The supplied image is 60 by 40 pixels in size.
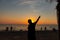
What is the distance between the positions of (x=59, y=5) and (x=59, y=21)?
0.66 m

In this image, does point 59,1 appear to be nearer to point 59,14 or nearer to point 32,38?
point 59,14

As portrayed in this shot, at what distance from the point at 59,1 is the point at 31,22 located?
63.0 inches

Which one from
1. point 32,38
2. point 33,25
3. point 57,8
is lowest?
point 32,38

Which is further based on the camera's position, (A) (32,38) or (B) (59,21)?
(A) (32,38)

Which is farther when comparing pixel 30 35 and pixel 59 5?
pixel 30 35

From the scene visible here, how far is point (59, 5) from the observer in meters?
8.86

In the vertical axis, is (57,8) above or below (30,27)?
above

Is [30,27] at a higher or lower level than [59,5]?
lower

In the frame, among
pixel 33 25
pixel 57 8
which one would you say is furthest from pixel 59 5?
pixel 33 25

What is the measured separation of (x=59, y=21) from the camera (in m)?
8.89

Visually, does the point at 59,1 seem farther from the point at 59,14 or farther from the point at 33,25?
the point at 33,25

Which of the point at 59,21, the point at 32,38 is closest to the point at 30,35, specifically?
the point at 32,38

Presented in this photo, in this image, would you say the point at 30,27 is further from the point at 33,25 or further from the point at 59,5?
the point at 59,5

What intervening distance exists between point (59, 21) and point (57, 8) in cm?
55
